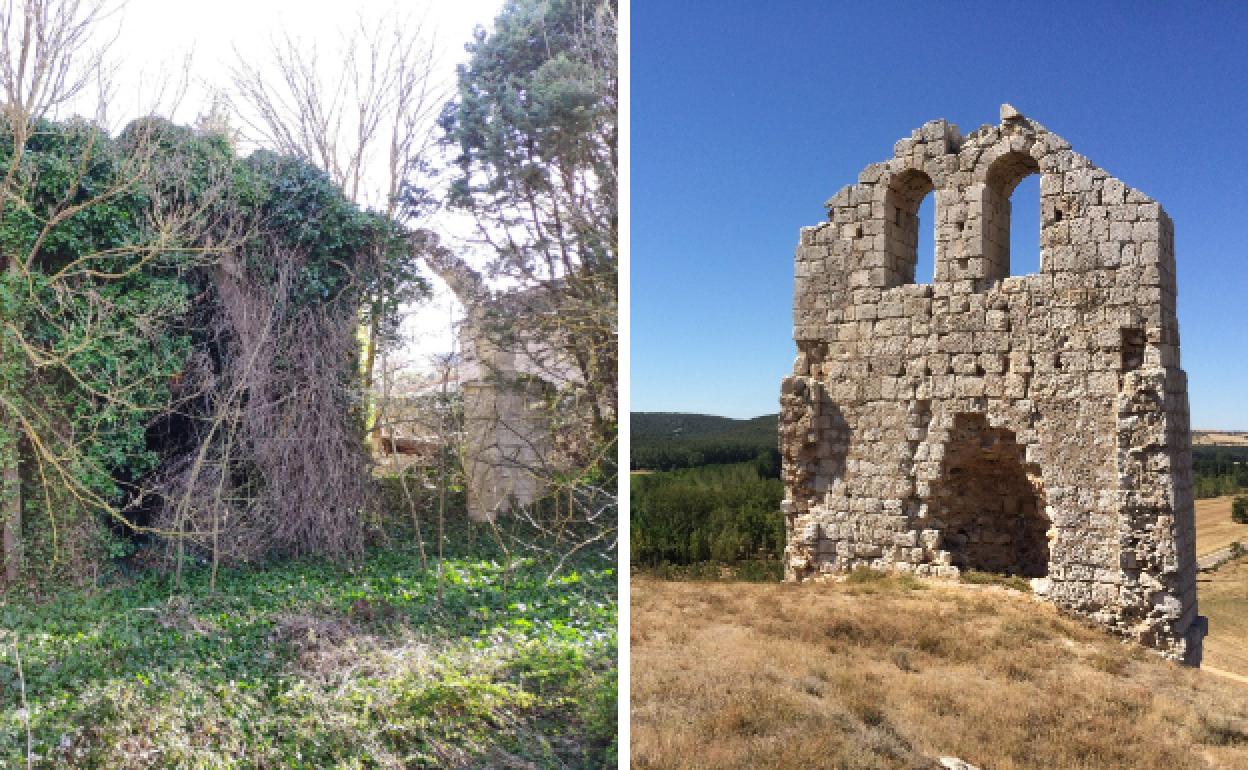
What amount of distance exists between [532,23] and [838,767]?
12.3 ft

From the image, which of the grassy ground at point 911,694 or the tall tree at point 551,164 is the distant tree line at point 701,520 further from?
the tall tree at point 551,164

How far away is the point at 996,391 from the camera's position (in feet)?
20.8

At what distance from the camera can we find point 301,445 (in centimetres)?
441

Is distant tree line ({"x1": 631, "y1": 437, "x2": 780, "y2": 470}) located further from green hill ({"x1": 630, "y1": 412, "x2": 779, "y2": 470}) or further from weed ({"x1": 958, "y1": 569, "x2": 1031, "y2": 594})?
weed ({"x1": 958, "y1": 569, "x2": 1031, "y2": 594})

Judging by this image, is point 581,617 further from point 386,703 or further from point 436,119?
point 436,119

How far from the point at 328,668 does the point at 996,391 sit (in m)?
4.82

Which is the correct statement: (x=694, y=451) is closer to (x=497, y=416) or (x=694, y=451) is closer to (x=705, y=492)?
(x=705, y=492)

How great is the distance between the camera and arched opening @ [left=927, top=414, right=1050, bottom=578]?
6727 mm

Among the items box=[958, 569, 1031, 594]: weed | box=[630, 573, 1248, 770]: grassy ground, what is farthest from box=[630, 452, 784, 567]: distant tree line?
box=[630, 573, 1248, 770]: grassy ground

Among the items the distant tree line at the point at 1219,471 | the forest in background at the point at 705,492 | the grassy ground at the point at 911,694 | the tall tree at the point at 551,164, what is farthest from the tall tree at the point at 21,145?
the distant tree line at the point at 1219,471

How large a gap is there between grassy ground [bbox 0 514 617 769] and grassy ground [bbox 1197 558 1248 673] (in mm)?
5325

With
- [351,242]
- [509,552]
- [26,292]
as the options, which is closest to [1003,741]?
Answer: [509,552]

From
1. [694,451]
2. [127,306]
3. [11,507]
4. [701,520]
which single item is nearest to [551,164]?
[127,306]

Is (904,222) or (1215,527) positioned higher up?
(904,222)
